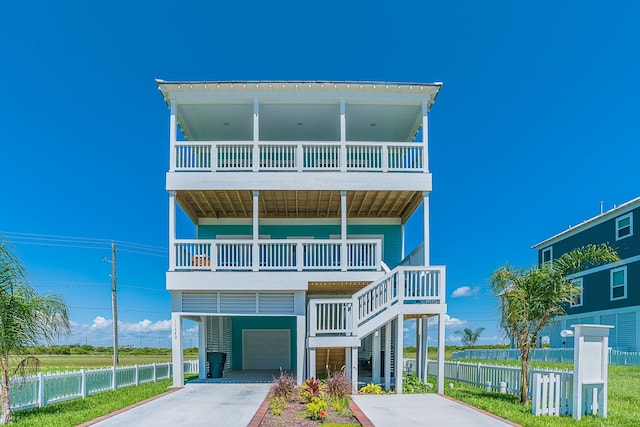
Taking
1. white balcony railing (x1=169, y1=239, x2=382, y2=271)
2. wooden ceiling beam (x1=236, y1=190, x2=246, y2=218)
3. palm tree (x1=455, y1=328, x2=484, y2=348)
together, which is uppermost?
wooden ceiling beam (x1=236, y1=190, x2=246, y2=218)

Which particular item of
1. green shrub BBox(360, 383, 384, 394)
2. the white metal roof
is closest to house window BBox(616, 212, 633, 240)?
the white metal roof

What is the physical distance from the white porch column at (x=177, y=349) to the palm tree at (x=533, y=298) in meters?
8.82

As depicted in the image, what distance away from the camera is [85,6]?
1020 inches

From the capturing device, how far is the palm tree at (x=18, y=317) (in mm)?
8859

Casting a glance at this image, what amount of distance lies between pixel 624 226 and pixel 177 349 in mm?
23674

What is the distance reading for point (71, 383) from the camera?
1221 centimetres

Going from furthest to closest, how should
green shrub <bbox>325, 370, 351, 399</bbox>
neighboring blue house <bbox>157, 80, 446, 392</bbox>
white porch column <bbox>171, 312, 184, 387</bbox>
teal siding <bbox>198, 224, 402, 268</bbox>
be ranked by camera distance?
teal siding <bbox>198, 224, 402, 268</bbox>, white porch column <bbox>171, 312, 184, 387</bbox>, neighboring blue house <bbox>157, 80, 446, 392</bbox>, green shrub <bbox>325, 370, 351, 399</bbox>

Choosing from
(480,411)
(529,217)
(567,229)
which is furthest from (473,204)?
(480,411)

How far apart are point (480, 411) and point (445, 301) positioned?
3.83m

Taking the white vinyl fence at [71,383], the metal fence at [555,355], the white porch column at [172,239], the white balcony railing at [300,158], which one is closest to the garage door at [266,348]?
the white vinyl fence at [71,383]

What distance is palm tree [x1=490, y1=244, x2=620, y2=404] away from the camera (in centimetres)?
1084

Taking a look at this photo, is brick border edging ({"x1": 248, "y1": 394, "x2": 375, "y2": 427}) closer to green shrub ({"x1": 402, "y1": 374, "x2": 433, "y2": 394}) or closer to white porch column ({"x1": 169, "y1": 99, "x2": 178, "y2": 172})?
green shrub ({"x1": 402, "y1": 374, "x2": 433, "y2": 394})

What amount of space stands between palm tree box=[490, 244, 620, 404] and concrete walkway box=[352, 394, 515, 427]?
1.96 m

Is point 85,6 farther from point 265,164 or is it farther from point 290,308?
point 290,308
